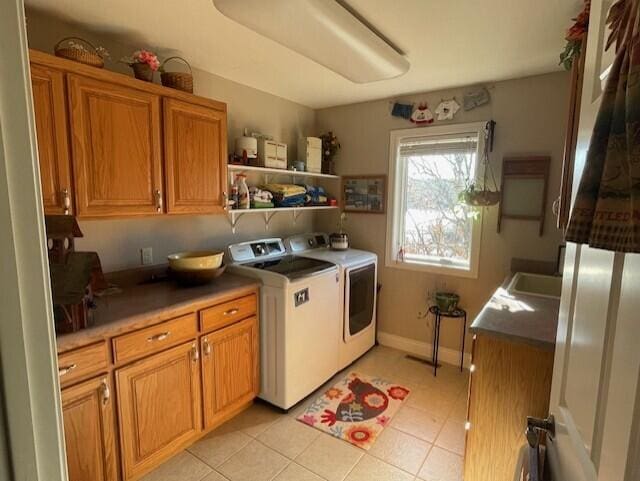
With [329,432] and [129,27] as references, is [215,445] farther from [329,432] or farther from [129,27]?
[129,27]

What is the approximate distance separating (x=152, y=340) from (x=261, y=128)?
1983 mm

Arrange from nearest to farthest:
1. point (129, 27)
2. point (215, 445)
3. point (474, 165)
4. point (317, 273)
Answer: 1. point (129, 27)
2. point (215, 445)
3. point (317, 273)
4. point (474, 165)

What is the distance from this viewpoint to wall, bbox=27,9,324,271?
187 centimetres

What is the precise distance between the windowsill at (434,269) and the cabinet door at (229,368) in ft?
5.03

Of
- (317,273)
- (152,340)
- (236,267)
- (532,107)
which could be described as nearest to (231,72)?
(236,267)

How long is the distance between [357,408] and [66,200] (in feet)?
7.12

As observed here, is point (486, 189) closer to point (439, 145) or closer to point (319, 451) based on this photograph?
point (439, 145)

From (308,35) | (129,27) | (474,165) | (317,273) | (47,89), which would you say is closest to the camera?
(47,89)

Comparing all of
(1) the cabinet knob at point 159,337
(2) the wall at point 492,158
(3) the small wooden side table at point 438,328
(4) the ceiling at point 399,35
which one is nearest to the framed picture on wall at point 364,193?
(2) the wall at point 492,158

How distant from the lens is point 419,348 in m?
3.15

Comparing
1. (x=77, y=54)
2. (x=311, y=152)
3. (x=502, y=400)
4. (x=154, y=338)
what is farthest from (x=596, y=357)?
Answer: (x=311, y=152)

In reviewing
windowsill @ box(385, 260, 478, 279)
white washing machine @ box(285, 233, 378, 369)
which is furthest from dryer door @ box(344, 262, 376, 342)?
windowsill @ box(385, 260, 478, 279)

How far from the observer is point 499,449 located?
1512mm

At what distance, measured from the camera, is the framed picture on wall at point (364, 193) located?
3.21 metres
